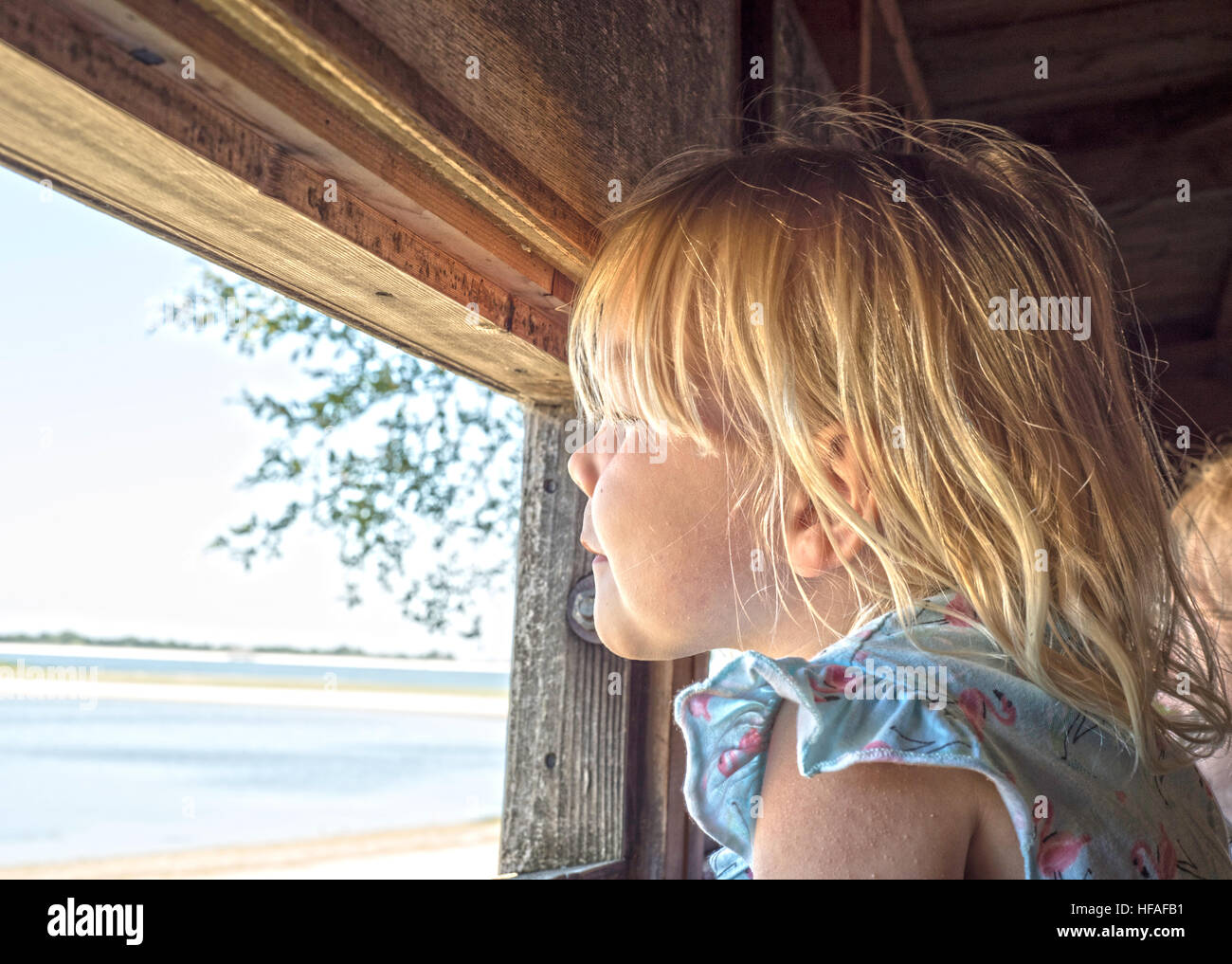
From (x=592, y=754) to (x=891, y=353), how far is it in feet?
2.30

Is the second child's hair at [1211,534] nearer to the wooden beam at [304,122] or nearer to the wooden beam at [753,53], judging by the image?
the wooden beam at [753,53]

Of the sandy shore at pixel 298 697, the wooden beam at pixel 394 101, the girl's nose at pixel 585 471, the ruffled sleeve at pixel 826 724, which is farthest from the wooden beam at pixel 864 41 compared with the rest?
the sandy shore at pixel 298 697

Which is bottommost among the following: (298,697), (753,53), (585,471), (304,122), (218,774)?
(218,774)

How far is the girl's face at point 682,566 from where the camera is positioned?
3.84 feet

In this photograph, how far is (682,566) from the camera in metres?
1.18

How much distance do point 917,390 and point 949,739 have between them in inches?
15.8

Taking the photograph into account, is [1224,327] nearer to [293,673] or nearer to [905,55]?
[905,55]

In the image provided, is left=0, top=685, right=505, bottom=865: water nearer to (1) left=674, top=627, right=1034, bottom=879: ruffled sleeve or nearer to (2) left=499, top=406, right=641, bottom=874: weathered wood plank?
(2) left=499, top=406, right=641, bottom=874: weathered wood plank

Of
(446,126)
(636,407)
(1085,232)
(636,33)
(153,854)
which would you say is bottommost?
(153,854)

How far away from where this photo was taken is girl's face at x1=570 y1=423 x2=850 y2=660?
1169mm

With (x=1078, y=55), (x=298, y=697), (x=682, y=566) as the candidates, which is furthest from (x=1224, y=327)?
(x=298, y=697)

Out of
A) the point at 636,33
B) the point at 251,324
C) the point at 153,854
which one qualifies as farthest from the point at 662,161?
the point at 153,854
